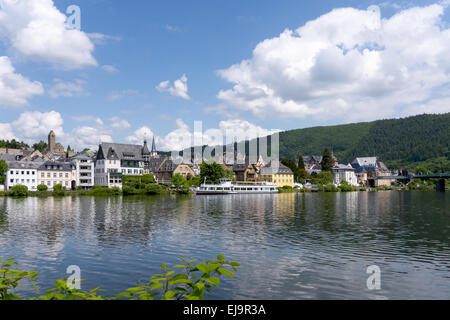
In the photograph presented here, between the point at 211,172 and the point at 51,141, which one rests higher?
the point at 51,141

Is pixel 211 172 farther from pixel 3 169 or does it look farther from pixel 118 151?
pixel 3 169

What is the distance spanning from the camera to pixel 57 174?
380 ft

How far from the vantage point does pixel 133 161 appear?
130m

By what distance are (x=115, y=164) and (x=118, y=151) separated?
558 centimetres

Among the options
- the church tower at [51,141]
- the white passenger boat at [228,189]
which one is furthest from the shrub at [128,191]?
the church tower at [51,141]

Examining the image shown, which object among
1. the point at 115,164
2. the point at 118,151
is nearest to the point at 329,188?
the point at 118,151

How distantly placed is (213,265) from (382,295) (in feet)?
38.9

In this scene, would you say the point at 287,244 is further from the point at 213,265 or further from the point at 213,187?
the point at 213,187

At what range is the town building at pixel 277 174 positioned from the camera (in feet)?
514

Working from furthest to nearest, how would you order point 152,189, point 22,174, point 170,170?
point 170,170, point 22,174, point 152,189

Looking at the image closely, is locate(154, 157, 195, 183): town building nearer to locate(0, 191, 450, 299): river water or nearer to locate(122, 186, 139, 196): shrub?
locate(122, 186, 139, 196): shrub

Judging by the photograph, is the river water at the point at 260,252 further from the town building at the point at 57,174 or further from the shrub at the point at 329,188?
the shrub at the point at 329,188

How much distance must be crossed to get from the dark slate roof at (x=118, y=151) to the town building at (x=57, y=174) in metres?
11.0
